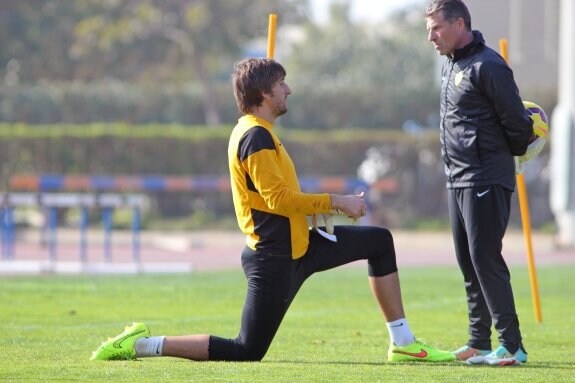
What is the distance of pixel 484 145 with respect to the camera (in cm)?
848

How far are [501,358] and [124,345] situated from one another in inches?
93.1

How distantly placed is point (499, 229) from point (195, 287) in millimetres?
7430

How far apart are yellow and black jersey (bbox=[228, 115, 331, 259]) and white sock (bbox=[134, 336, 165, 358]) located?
820 millimetres

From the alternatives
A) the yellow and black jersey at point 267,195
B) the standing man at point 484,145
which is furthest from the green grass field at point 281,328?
the yellow and black jersey at point 267,195

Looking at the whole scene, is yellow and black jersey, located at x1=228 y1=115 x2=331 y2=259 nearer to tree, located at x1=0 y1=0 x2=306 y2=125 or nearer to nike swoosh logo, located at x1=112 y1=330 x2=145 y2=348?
nike swoosh logo, located at x1=112 y1=330 x2=145 y2=348

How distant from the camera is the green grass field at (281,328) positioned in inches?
309

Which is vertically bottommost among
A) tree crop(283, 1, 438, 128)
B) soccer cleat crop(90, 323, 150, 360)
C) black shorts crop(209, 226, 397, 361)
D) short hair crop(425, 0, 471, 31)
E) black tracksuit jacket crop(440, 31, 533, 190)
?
soccer cleat crop(90, 323, 150, 360)

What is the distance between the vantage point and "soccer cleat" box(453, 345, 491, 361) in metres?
8.81

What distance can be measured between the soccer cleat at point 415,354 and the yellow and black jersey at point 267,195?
0.89 m

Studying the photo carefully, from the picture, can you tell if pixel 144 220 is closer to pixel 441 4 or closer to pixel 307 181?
pixel 307 181

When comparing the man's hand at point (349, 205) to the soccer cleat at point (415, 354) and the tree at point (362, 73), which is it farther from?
the tree at point (362, 73)

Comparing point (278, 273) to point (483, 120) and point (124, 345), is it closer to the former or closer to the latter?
point (124, 345)

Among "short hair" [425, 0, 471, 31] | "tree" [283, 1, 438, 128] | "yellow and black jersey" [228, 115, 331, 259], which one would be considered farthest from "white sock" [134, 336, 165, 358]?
"tree" [283, 1, 438, 128]

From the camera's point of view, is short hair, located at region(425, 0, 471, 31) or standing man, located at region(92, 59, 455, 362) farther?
short hair, located at region(425, 0, 471, 31)
